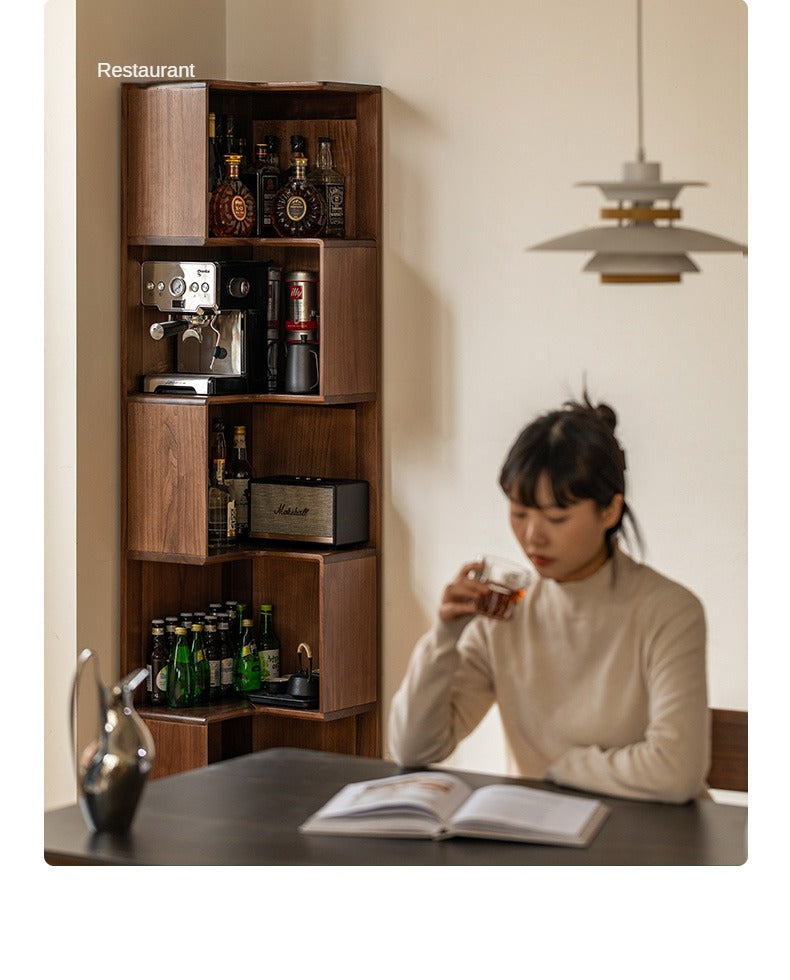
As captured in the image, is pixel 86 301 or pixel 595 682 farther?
pixel 86 301

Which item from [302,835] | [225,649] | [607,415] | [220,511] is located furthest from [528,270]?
[302,835]

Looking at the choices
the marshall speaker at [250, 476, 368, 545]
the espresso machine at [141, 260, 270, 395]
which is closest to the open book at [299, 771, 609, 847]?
the marshall speaker at [250, 476, 368, 545]

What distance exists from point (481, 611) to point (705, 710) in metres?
0.32

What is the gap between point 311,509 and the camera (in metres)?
2.08

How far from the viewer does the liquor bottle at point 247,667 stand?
2.11 metres

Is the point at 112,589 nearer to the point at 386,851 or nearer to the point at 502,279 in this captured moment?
the point at 386,851

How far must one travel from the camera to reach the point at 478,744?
197 cm

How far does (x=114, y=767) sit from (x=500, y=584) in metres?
0.55

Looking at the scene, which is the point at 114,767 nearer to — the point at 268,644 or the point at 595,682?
the point at 268,644

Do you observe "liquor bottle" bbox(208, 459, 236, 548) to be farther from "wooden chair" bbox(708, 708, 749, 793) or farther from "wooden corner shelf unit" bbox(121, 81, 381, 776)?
"wooden chair" bbox(708, 708, 749, 793)

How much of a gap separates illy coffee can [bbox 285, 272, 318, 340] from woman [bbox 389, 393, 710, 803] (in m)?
0.35

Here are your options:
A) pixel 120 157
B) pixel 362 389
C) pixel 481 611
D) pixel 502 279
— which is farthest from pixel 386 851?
pixel 120 157

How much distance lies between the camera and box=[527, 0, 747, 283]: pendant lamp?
194 centimetres

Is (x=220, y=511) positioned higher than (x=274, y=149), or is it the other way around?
(x=274, y=149)
